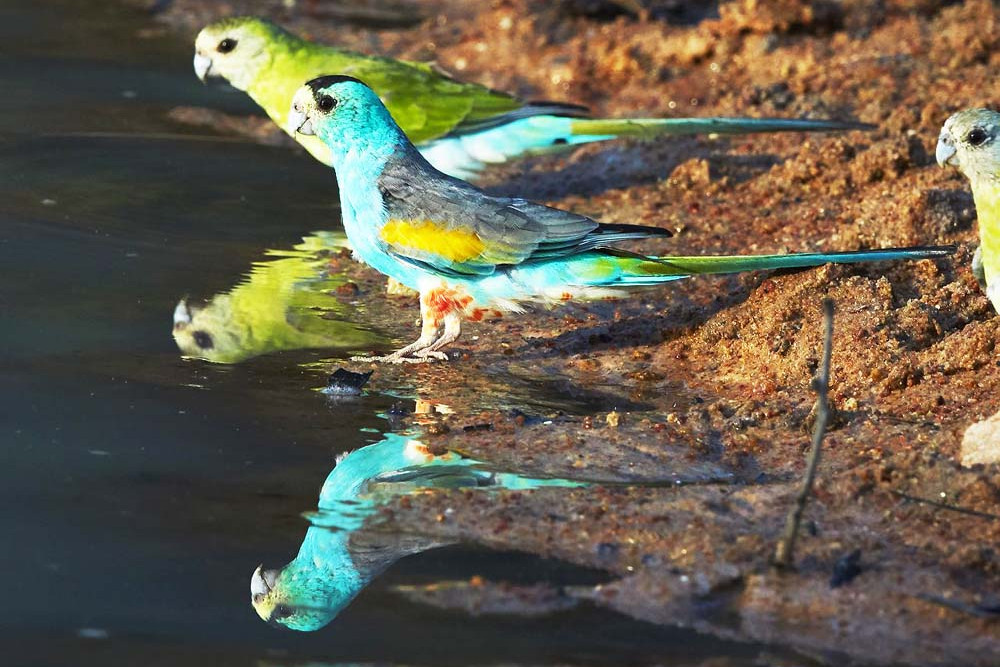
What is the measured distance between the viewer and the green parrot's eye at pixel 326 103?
587 cm

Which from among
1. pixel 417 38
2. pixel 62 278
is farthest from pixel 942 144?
pixel 417 38

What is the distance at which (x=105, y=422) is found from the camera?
4.75m

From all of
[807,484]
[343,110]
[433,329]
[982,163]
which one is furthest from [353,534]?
[982,163]

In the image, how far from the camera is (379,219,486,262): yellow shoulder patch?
5469mm

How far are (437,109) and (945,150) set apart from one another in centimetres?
290

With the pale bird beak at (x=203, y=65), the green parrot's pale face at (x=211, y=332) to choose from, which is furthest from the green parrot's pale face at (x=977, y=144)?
the pale bird beak at (x=203, y=65)

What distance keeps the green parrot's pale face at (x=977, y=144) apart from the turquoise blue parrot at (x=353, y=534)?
1980 mm

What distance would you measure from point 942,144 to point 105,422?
3208 millimetres

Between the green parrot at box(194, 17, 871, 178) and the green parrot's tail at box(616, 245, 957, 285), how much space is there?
5.12 ft

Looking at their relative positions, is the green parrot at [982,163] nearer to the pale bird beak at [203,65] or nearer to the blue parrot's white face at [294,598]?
the blue parrot's white face at [294,598]

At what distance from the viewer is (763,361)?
5426mm

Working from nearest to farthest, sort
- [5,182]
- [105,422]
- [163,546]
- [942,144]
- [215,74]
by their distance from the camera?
[163,546] → [105,422] → [942,144] → [5,182] → [215,74]

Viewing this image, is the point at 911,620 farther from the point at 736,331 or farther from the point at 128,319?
the point at 128,319

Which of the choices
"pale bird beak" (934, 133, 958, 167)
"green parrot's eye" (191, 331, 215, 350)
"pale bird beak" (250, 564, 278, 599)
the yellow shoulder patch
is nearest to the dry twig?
"pale bird beak" (250, 564, 278, 599)
